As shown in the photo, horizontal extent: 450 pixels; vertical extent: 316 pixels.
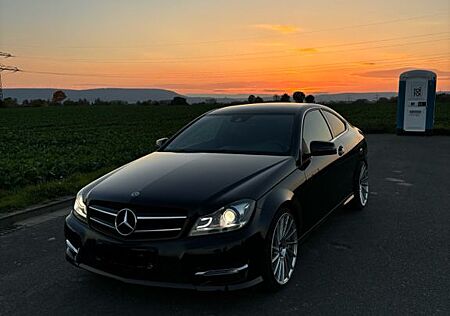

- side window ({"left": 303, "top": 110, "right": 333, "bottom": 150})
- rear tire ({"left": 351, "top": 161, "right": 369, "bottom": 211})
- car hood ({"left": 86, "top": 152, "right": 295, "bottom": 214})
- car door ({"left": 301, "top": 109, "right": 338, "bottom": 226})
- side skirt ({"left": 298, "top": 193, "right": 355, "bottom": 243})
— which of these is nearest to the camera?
car hood ({"left": 86, "top": 152, "right": 295, "bottom": 214})

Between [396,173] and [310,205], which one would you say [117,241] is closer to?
[310,205]

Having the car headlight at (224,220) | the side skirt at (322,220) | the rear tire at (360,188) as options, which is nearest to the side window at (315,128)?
the side skirt at (322,220)

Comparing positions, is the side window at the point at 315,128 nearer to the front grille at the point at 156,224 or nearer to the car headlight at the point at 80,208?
the front grille at the point at 156,224

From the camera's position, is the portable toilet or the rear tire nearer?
the rear tire

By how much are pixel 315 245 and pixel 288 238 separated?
103 centimetres

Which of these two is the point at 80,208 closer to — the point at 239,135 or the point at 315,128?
the point at 239,135

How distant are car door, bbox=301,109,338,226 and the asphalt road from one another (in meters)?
0.43

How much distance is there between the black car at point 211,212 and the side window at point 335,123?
0.93m

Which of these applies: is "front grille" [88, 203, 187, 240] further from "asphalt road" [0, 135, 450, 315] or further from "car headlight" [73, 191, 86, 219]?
"asphalt road" [0, 135, 450, 315]

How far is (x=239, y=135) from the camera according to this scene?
15.8 ft

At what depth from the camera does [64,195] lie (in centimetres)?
704

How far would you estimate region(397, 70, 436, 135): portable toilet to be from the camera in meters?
16.7

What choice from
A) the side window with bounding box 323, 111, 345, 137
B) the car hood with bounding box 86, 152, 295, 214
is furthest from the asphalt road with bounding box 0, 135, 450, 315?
the side window with bounding box 323, 111, 345, 137

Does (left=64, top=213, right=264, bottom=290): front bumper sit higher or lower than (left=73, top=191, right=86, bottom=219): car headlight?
lower
